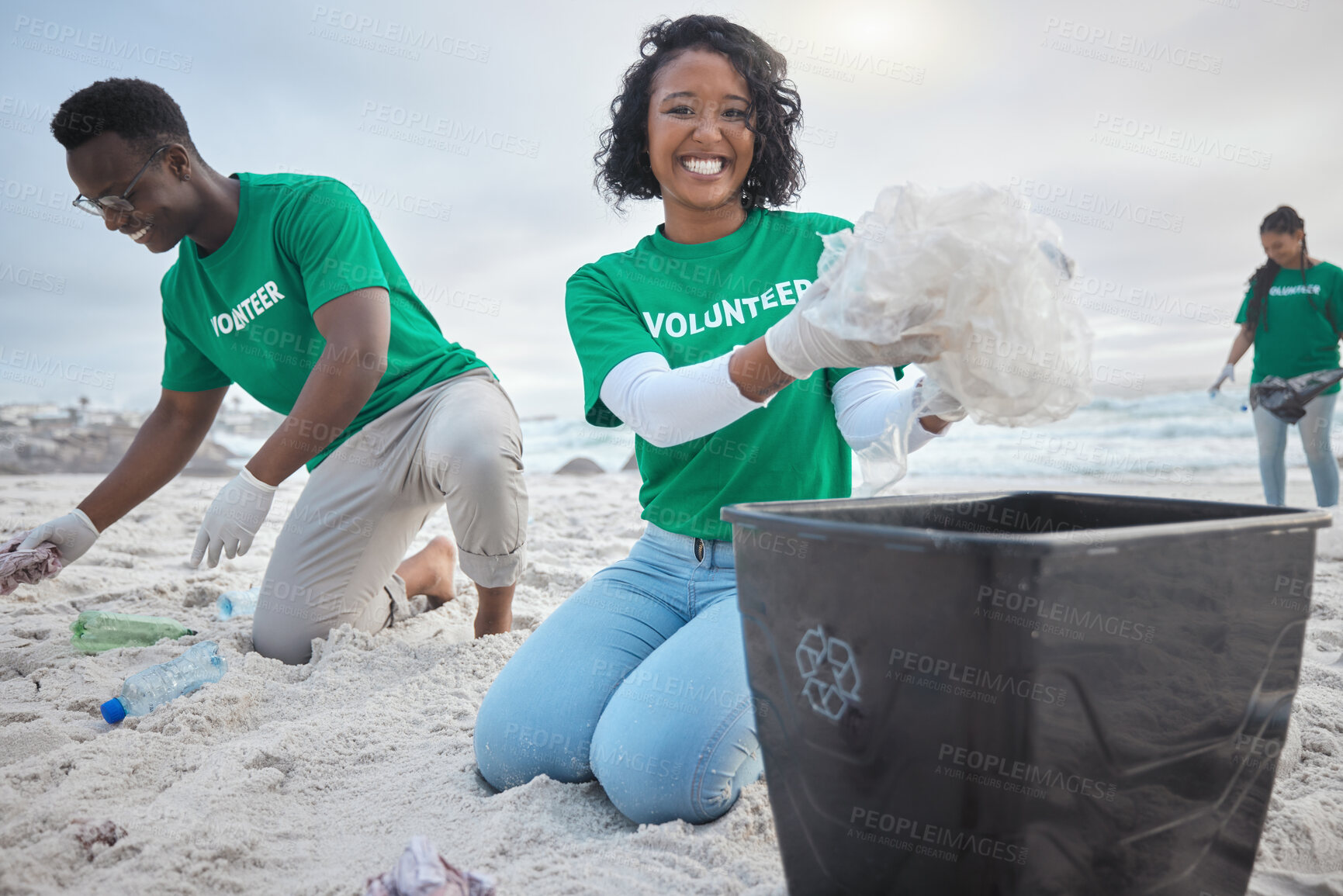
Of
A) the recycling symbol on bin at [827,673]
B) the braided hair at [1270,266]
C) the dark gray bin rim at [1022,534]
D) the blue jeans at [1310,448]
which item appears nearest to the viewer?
the dark gray bin rim at [1022,534]

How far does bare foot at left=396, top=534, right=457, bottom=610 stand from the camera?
8.00ft

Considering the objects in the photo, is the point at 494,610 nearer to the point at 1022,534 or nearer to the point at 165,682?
the point at 165,682

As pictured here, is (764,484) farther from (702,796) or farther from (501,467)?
(501,467)

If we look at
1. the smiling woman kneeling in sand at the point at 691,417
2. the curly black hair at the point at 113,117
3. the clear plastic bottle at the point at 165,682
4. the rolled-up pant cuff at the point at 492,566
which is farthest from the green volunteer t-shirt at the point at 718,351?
the curly black hair at the point at 113,117

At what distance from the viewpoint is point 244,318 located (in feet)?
6.86

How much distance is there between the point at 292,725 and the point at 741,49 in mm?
1577

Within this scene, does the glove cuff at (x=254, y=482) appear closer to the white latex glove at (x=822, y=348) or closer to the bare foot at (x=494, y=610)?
the bare foot at (x=494, y=610)

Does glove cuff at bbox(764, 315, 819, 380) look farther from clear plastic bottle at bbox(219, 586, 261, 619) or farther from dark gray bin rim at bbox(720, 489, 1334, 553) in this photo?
clear plastic bottle at bbox(219, 586, 261, 619)

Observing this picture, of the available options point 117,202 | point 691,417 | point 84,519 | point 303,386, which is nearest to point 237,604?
point 84,519

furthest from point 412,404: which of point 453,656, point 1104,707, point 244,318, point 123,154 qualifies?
point 1104,707

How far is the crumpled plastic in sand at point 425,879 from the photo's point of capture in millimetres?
915

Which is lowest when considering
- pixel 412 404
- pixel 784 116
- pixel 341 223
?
pixel 412 404

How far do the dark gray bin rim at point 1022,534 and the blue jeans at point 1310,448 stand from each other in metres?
3.69

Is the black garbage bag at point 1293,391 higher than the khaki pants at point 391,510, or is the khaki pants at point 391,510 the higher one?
the black garbage bag at point 1293,391
